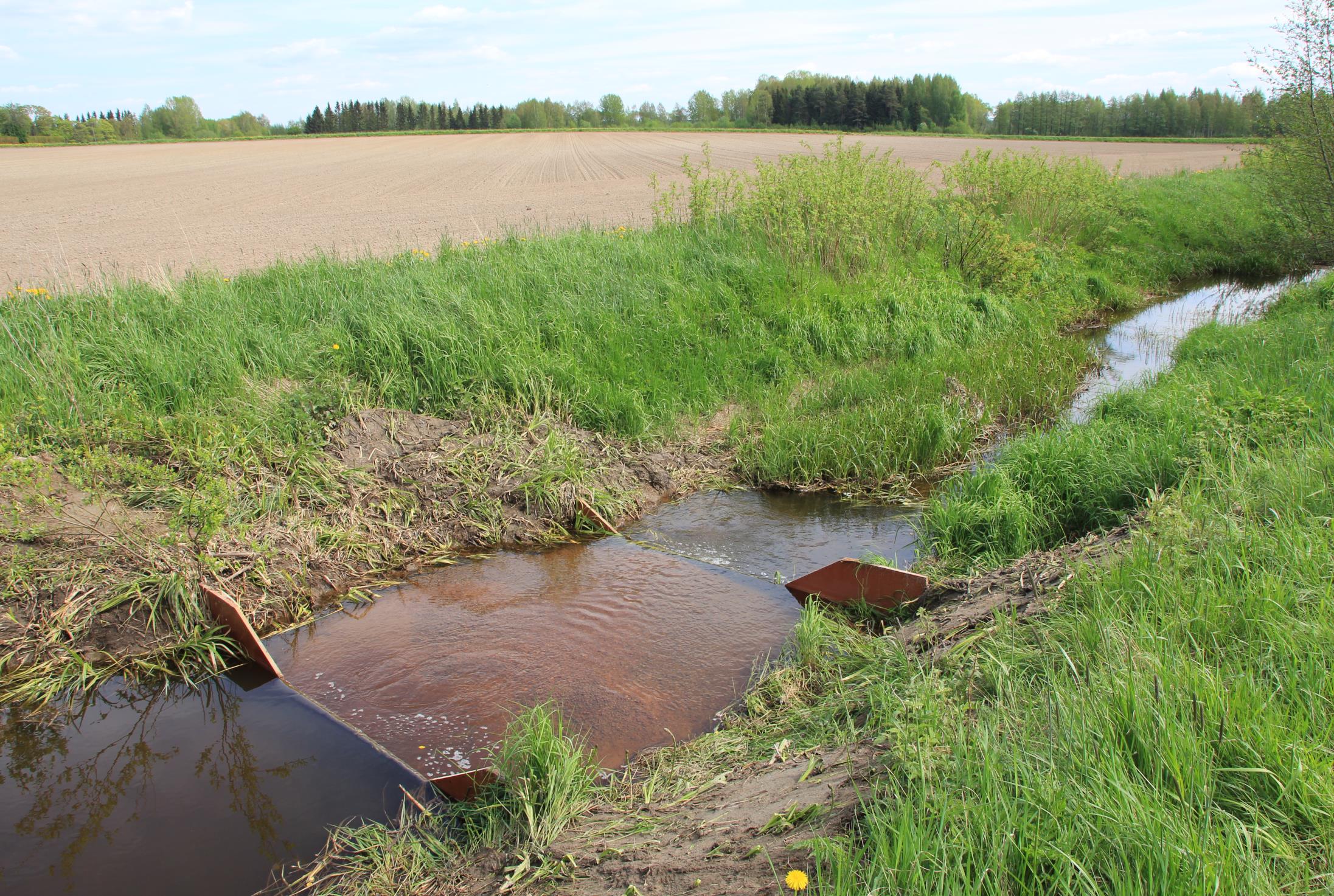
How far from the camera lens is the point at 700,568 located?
18.5 ft

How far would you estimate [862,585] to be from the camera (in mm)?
4848

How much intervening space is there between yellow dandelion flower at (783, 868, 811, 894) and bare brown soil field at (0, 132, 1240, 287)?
919cm

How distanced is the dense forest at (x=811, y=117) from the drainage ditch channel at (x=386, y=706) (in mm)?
70052

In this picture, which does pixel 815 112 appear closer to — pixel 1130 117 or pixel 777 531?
pixel 1130 117

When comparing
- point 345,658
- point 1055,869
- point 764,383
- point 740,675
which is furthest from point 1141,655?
point 764,383

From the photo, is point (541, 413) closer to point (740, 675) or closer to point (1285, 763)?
point (740, 675)

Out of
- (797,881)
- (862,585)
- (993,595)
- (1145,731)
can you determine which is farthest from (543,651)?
(1145,731)

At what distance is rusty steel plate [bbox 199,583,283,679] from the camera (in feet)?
14.9

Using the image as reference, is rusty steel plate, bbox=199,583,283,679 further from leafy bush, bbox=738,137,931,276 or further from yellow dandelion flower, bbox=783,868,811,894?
leafy bush, bbox=738,137,931,276

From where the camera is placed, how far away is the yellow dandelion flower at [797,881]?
7.22ft

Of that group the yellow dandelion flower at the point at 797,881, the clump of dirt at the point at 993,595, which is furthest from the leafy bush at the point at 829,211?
the yellow dandelion flower at the point at 797,881

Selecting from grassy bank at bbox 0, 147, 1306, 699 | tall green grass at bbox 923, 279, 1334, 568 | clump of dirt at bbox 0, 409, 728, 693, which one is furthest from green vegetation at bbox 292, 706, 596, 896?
tall green grass at bbox 923, 279, 1334, 568

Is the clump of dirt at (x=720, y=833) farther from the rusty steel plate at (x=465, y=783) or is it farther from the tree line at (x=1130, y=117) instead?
the tree line at (x=1130, y=117)

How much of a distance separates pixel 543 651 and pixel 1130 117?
79.2 metres
